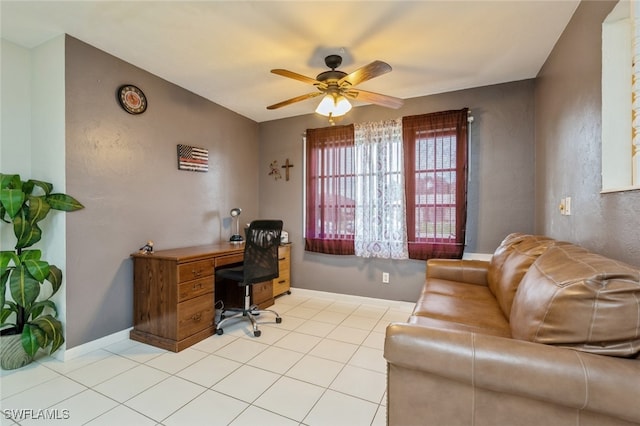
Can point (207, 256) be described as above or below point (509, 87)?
below

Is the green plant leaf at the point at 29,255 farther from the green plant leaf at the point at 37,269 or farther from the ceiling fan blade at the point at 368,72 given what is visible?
the ceiling fan blade at the point at 368,72

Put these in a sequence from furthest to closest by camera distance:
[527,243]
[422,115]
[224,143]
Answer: [224,143], [422,115], [527,243]

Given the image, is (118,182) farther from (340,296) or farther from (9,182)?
(340,296)

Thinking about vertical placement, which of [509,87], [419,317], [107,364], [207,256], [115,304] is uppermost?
[509,87]

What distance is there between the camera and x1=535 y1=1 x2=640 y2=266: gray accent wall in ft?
4.44

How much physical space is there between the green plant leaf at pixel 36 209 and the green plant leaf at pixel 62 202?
46 mm

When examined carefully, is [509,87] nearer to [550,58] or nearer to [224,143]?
[550,58]

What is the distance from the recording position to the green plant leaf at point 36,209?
1.95 m

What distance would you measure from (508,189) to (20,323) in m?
4.38

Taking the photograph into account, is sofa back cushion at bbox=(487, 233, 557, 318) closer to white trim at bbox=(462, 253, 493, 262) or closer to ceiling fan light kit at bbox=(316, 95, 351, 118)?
white trim at bbox=(462, 253, 493, 262)

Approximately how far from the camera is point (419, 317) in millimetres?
1651

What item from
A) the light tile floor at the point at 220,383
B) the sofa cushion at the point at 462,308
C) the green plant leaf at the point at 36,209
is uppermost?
the green plant leaf at the point at 36,209

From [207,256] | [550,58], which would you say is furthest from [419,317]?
[550,58]

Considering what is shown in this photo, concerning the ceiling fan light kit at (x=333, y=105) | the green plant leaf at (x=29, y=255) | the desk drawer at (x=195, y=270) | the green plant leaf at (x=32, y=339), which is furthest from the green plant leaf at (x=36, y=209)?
the ceiling fan light kit at (x=333, y=105)
